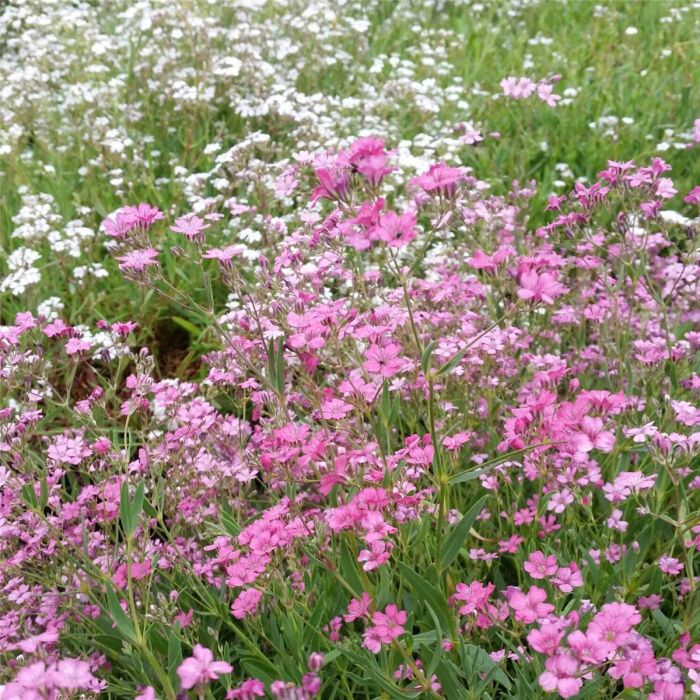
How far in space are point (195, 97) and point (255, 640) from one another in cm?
367

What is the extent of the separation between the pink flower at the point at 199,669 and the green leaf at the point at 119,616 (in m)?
0.45

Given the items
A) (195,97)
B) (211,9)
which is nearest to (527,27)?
(211,9)

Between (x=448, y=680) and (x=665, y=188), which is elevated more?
(x=665, y=188)

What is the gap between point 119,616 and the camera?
6.12ft

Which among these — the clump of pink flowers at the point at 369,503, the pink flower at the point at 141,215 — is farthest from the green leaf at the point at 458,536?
the pink flower at the point at 141,215

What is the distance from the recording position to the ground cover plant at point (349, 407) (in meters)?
1.92

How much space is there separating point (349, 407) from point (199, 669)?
896 mm

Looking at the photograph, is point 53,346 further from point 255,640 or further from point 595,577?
point 595,577

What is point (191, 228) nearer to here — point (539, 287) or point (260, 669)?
point (539, 287)

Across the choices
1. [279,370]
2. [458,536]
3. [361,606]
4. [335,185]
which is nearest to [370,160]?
[335,185]

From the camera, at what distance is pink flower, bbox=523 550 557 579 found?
2133 mm

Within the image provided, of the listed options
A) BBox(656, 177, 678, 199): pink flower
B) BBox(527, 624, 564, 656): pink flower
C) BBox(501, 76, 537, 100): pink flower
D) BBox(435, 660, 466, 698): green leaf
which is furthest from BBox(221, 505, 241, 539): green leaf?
BBox(501, 76, 537, 100): pink flower

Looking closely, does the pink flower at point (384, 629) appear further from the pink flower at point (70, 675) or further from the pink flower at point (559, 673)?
the pink flower at point (70, 675)

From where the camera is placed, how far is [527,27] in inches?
288
